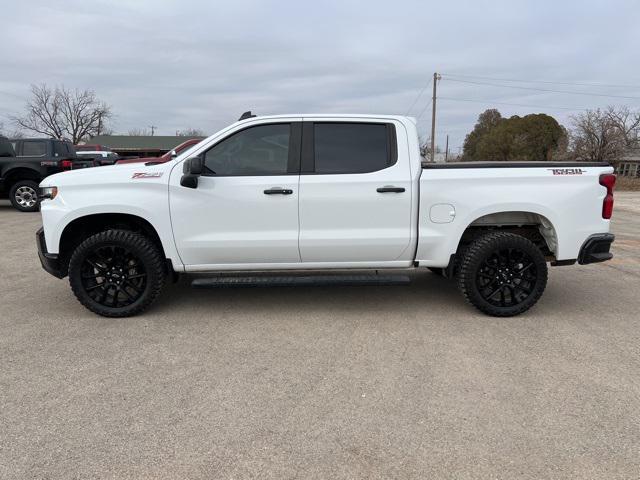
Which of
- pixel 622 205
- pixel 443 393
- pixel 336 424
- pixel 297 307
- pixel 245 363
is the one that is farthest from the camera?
pixel 622 205

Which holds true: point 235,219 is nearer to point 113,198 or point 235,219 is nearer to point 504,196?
point 113,198

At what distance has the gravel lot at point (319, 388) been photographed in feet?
8.57

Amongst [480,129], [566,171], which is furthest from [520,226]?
[480,129]

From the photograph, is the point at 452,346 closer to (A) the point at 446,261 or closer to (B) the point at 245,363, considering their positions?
(A) the point at 446,261

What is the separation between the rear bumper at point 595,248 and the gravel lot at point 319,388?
1.96ft

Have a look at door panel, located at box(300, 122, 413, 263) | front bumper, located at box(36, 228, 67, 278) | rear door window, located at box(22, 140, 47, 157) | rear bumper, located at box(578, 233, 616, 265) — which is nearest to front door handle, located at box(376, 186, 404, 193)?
door panel, located at box(300, 122, 413, 263)

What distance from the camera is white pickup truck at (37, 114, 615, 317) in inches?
178

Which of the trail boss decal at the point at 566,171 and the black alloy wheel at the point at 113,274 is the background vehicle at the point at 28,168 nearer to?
the black alloy wheel at the point at 113,274

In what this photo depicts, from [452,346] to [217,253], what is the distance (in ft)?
7.46

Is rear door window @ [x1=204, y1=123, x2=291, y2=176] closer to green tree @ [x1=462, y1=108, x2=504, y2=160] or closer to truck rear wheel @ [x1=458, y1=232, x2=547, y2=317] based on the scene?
truck rear wheel @ [x1=458, y1=232, x2=547, y2=317]

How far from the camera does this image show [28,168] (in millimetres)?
12898

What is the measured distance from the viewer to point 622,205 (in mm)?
17625

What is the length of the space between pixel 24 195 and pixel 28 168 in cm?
77

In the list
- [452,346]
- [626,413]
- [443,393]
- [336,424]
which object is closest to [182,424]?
[336,424]
